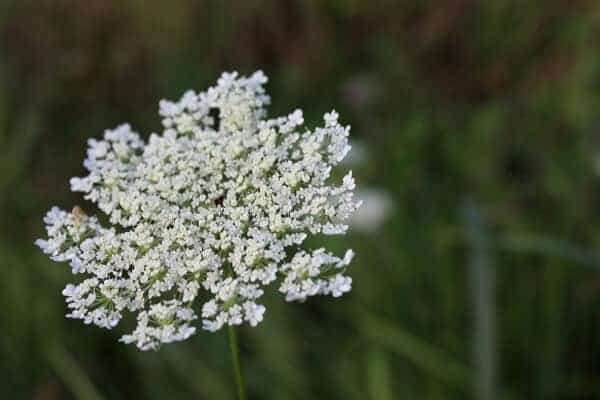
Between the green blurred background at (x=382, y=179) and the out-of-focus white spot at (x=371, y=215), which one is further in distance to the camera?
the out-of-focus white spot at (x=371, y=215)

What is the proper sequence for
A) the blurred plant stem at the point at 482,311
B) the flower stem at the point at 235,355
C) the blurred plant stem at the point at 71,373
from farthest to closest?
1. the blurred plant stem at the point at 71,373
2. the blurred plant stem at the point at 482,311
3. the flower stem at the point at 235,355

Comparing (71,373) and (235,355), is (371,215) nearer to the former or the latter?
(71,373)

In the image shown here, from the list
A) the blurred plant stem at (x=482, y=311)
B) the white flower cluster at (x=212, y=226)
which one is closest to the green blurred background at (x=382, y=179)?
the blurred plant stem at (x=482, y=311)

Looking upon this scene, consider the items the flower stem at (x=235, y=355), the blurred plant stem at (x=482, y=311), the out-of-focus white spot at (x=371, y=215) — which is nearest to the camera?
the flower stem at (x=235, y=355)

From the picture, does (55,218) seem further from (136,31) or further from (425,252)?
(136,31)

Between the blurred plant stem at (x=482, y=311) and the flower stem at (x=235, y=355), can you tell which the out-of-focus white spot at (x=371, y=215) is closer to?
the blurred plant stem at (x=482, y=311)

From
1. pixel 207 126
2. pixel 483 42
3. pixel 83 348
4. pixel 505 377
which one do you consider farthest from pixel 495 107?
pixel 207 126
